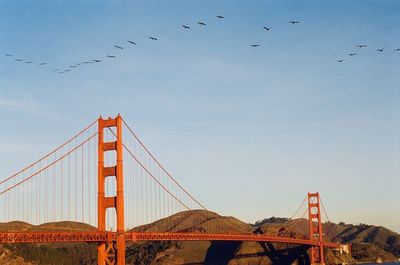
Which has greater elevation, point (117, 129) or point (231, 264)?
point (117, 129)

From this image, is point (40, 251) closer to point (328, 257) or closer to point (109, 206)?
point (328, 257)

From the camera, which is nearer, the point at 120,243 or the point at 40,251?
the point at 120,243

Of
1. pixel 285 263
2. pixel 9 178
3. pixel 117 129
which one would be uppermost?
pixel 117 129

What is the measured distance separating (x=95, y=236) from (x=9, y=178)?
1414 cm

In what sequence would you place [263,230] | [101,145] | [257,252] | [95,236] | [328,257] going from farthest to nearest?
[263,230]
[257,252]
[328,257]
[101,145]
[95,236]

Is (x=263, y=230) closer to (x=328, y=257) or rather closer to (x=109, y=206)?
(x=328, y=257)

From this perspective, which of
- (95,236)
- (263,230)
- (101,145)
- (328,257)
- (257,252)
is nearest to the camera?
(95,236)

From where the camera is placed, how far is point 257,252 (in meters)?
176

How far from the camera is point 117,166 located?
79.8 metres

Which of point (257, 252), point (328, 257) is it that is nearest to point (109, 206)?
point (328, 257)

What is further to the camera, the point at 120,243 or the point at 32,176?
the point at 32,176

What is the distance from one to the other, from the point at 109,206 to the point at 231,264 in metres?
108

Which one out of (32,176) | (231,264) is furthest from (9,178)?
(231,264)

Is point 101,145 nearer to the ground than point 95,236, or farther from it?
farther from it
